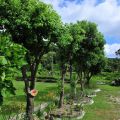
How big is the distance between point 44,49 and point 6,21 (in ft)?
8.32

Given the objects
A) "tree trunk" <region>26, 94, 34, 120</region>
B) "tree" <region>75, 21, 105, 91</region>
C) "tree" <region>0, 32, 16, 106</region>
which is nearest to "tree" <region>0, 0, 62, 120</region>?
"tree trunk" <region>26, 94, 34, 120</region>

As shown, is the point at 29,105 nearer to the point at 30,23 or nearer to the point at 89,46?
the point at 30,23

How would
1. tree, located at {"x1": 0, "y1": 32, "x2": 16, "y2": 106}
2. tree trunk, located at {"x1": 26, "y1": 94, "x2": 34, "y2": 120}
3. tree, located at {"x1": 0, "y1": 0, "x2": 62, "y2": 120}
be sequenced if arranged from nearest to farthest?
tree, located at {"x1": 0, "y1": 32, "x2": 16, "y2": 106}
tree, located at {"x1": 0, "y1": 0, "x2": 62, "y2": 120}
tree trunk, located at {"x1": 26, "y1": 94, "x2": 34, "y2": 120}

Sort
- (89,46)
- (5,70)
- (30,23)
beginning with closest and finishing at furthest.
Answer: (5,70) → (30,23) → (89,46)

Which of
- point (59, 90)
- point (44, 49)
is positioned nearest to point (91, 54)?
point (59, 90)

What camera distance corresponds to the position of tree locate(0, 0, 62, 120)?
15.1 meters

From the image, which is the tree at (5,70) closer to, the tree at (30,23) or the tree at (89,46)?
the tree at (30,23)

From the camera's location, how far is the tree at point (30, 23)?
49.5 feet

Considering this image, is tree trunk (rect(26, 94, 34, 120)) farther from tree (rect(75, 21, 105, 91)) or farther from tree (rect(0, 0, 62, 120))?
tree (rect(75, 21, 105, 91))

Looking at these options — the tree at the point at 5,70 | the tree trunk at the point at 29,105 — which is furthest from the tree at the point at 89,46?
the tree at the point at 5,70

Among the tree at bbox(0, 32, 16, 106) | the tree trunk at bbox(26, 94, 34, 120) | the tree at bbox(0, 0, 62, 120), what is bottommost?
the tree trunk at bbox(26, 94, 34, 120)

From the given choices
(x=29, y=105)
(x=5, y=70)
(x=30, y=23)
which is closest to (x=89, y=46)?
(x=29, y=105)

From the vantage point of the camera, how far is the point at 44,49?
1678 centimetres

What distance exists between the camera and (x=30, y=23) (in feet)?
50.2
